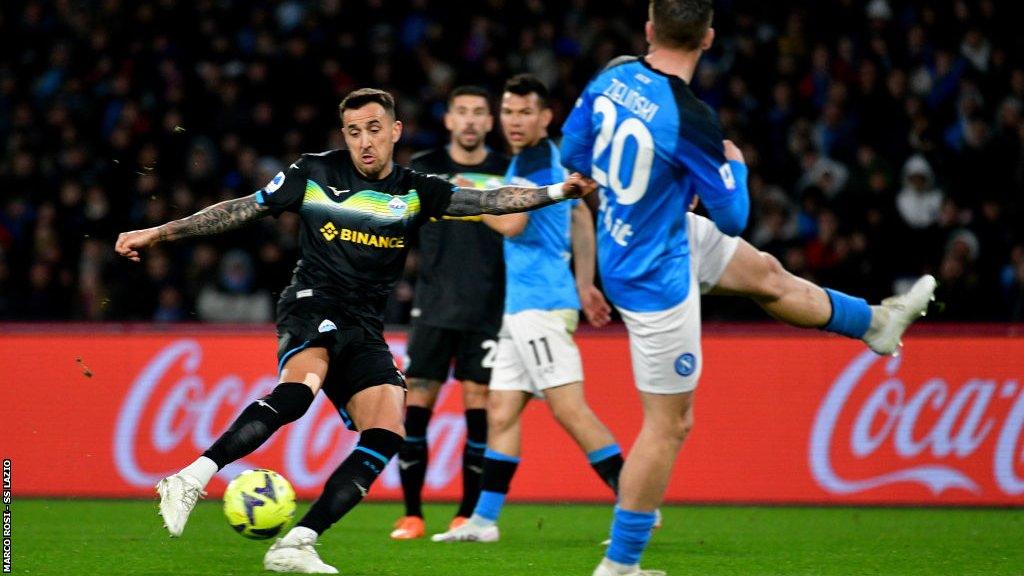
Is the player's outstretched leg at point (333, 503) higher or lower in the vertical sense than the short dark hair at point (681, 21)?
lower

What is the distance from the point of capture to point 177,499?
5.21 m

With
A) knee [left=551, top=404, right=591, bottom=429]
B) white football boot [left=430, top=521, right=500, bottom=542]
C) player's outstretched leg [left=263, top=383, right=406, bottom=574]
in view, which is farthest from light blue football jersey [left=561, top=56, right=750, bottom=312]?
white football boot [left=430, top=521, right=500, bottom=542]

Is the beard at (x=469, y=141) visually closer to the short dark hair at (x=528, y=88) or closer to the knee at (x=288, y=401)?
the short dark hair at (x=528, y=88)

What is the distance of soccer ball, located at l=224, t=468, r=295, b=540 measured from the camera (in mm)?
5648

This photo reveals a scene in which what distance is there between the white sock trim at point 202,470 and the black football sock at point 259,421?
0.13 ft

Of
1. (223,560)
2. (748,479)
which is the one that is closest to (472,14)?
(748,479)

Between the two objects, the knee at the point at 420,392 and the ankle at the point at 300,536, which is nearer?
the ankle at the point at 300,536

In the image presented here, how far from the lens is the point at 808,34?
13672 mm

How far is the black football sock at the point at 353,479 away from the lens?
5.73 metres

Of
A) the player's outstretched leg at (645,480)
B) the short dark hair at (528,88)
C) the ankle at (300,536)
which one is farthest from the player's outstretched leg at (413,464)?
the player's outstretched leg at (645,480)

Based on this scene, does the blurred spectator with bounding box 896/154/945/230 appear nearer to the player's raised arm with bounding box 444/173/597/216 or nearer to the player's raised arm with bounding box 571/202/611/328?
the player's raised arm with bounding box 571/202/611/328

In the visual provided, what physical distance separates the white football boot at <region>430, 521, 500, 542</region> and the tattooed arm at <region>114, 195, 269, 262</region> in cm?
221

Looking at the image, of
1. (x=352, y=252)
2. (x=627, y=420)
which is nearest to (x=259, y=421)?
(x=352, y=252)

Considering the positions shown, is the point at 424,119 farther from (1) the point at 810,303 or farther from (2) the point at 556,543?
(1) the point at 810,303
